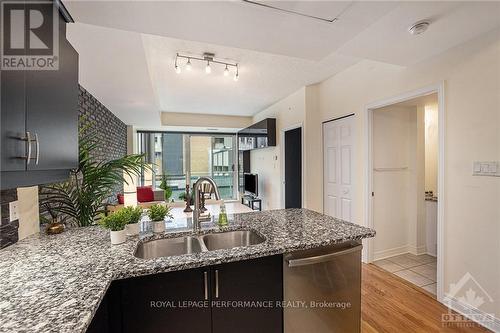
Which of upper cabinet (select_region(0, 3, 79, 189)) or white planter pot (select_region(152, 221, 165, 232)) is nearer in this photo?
upper cabinet (select_region(0, 3, 79, 189))

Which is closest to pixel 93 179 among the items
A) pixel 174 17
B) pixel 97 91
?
pixel 174 17

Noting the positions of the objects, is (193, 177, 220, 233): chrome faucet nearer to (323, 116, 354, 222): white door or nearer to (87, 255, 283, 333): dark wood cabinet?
(87, 255, 283, 333): dark wood cabinet

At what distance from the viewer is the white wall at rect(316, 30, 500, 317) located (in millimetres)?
1841

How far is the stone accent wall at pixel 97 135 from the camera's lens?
52.1 inches

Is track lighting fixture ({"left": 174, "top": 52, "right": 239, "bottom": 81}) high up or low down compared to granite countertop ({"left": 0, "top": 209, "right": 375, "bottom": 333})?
up

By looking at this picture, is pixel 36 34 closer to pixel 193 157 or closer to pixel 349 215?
pixel 349 215

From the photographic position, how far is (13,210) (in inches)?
54.1

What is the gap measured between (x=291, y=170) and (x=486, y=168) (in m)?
3.33

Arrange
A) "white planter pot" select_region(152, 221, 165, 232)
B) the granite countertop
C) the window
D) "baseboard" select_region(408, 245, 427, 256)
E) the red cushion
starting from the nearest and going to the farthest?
the granite countertop → "white planter pot" select_region(152, 221, 165, 232) → "baseboard" select_region(408, 245, 427, 256) → the red cushion → the window

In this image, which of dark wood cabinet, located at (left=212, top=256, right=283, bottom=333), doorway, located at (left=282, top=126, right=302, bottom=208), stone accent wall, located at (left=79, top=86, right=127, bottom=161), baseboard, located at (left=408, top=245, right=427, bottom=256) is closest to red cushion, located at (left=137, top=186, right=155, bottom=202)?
stone accent wall, located at (left=79, top=86, right=127, bottom=161)

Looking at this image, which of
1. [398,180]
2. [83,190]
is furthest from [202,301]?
[398,180]

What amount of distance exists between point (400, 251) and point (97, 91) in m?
4.68

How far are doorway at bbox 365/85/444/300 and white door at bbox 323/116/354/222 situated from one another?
12.3 inches

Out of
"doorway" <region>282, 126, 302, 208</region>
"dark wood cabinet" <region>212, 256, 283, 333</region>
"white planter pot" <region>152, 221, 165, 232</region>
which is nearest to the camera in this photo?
"dark wood cabinet" <region>212, 256, 283, 333</region>
